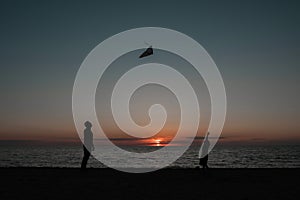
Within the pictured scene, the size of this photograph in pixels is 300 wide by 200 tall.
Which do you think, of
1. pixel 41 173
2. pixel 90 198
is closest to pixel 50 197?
pixel 90 198

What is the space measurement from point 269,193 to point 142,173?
20.7ft

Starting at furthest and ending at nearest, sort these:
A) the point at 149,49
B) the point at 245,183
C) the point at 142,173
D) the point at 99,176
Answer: the point at 149,49
the point at 142,173
the point at 99,176
the point at 245,183

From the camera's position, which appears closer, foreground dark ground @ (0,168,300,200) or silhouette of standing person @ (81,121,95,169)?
foreground dark ground @ (0,168,300,200)

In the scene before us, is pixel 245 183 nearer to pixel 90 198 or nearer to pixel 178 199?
pixel 178 199

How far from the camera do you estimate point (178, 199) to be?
912 centimetres

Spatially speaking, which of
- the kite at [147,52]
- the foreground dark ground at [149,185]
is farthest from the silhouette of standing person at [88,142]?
the kite at [147,52]

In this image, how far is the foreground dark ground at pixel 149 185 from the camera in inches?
377

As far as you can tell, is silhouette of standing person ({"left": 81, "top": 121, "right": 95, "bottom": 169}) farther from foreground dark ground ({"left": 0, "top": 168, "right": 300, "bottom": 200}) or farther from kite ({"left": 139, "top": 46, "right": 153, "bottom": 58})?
kite ({"left": 139, "top": 46, "right": 153, "bottom": 58})

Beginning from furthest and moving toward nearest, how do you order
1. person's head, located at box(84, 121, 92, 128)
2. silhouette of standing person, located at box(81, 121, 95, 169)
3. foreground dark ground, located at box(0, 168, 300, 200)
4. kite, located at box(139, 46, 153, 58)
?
kite, located at box(139, 46, 153, 58) < person's head, located at box(84, 121, 92, 128) < silhouette of standing person, located at box(81, 121, 95, 169) < foreground dark ground, located at box(0, 168, 300, 200)

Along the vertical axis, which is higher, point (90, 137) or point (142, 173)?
point (90, 137)

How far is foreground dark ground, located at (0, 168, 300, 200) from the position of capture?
31.4 ft

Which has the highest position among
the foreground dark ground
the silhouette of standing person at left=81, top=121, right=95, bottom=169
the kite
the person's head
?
the kite

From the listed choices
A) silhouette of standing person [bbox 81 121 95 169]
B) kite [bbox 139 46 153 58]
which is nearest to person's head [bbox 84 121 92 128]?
silhouette of standing person [bbox 81 121 95 169]

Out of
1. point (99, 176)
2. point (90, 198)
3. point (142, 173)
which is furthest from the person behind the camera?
point (142, 173)
